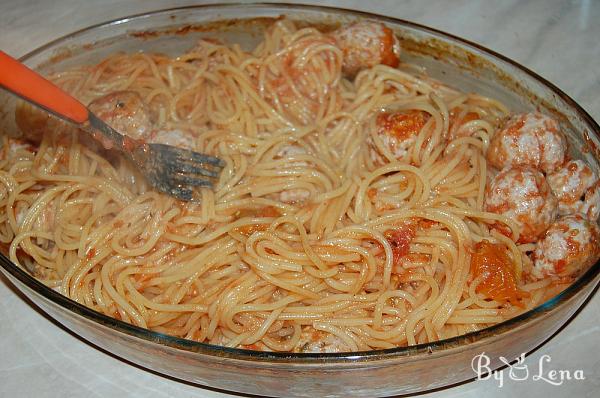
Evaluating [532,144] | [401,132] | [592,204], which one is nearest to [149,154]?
[401,132]

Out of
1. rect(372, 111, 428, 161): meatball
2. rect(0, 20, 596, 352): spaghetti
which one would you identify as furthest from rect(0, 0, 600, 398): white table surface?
rect(372, 111, 428, 161): meatball

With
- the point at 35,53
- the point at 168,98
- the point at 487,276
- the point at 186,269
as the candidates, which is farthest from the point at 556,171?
the point at 35,53

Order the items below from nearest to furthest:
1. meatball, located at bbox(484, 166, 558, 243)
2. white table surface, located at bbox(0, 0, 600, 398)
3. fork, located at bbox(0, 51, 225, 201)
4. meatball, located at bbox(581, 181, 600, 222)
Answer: fork, located at bbox(0, 51, 225, 201) → white table surface, located at bbox(0, 0, 600, 398) → meatball, located at bbox(484, 166, 558, 243) → meatball, located at bbox(581, 181, 600, 222)

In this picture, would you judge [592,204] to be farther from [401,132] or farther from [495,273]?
[401,132]

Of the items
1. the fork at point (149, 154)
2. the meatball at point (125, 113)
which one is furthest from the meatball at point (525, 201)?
the meatball at point (125, 113)

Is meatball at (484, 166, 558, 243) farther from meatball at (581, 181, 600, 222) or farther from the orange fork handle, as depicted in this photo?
the orange fork handle

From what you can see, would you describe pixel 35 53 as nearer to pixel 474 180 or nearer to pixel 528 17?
pixel 474 180
